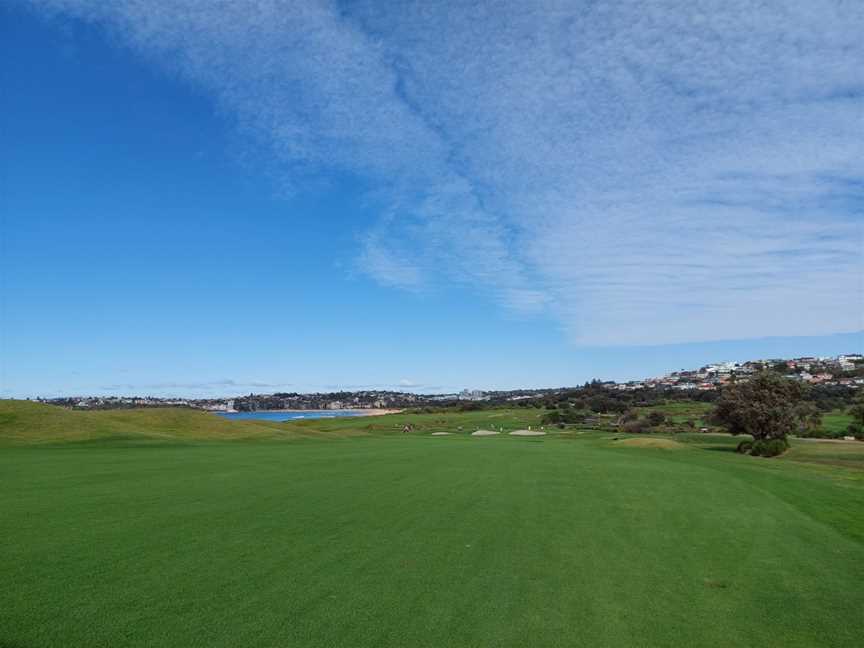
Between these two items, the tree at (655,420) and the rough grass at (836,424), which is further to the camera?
the tree at (655,420)

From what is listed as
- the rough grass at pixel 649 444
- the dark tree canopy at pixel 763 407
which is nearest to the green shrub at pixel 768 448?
the dark tree canopy at pixel 763 407

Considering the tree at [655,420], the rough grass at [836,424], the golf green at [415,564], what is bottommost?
the golf green at [415,564]

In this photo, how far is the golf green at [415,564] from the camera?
24.4 ft

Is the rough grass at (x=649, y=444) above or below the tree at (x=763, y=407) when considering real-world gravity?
below

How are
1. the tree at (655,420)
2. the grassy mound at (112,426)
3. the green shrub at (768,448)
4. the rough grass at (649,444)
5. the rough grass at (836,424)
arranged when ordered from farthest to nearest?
the tree at (655,420) → the rough grass at (836,424) → the rough grass at (649,444) → the green shrub at (768,448) → the grassy mound at (112,426)

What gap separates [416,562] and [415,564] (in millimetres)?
119

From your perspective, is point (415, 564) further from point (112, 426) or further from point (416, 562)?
point (112, 426)

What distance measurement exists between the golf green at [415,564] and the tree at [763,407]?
34.9m

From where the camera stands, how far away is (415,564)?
10.0 m

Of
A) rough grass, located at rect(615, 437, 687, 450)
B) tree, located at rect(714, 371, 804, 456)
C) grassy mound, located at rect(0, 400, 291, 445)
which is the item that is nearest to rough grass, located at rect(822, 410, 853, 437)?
tree, located at rect(714, 371, 804, 456)

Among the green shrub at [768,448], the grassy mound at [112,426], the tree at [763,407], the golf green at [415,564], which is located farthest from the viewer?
the tree at [763,407]

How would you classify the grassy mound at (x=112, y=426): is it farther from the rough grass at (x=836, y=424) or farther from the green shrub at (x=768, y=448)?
the rough grass at (x=836, y=424)

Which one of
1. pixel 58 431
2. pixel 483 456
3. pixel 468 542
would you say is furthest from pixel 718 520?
pixel 58 431

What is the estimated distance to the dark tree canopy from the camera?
51.3m
